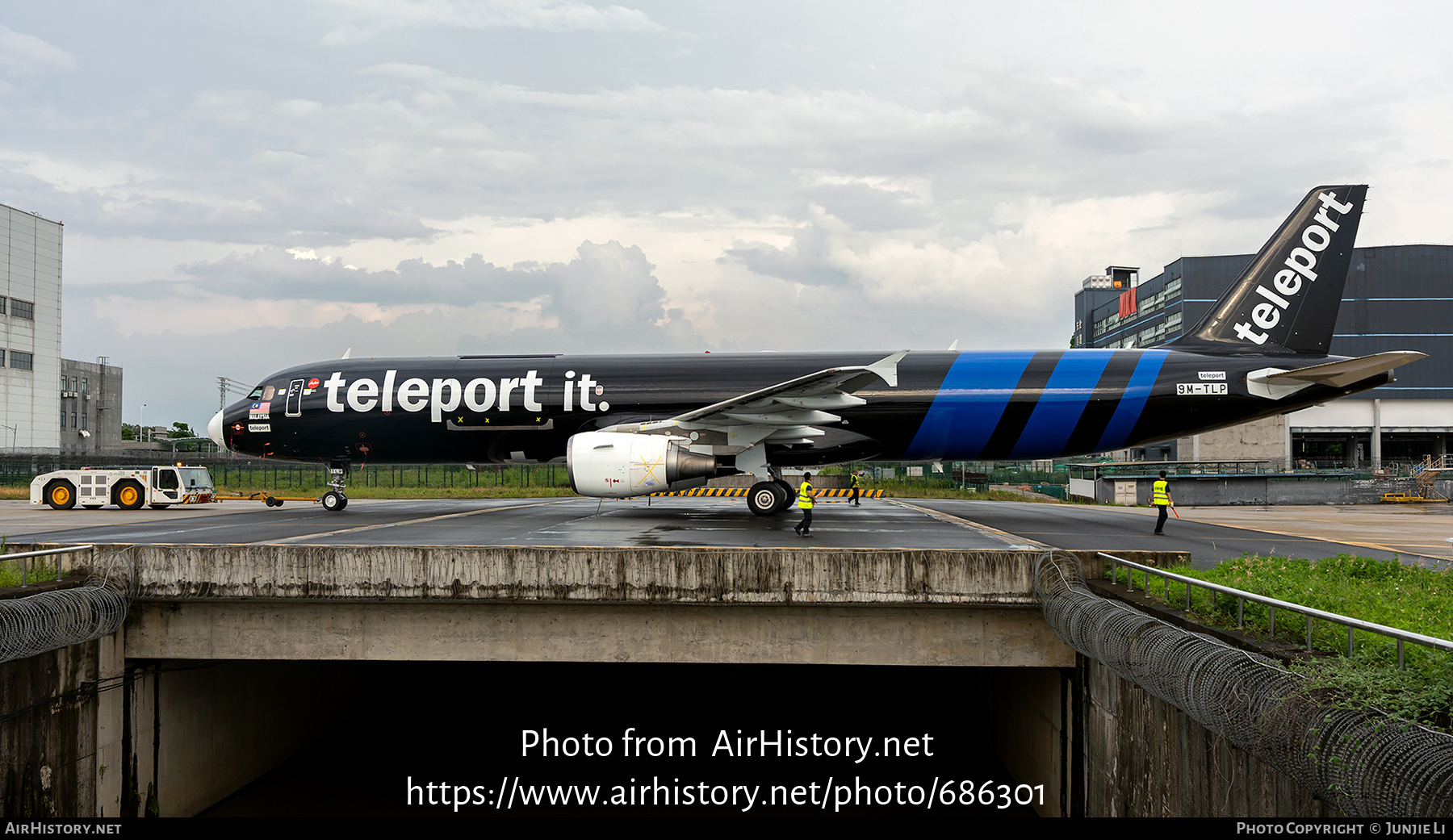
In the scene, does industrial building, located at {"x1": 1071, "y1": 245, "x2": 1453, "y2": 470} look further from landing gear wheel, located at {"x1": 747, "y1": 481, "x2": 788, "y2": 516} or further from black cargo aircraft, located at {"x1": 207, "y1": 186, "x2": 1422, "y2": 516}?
landing gear wheel, located at {"x1": 747, "y1": 481, "x2": 788, "y2": 516}

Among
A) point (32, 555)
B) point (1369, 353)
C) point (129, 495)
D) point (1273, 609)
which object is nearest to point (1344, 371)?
point (1273, 609)

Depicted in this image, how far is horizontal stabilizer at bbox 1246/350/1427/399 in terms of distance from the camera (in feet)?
52.7

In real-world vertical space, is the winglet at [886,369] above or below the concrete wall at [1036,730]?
above

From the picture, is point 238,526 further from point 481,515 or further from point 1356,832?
point 1356,832

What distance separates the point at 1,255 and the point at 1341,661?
93200 mm

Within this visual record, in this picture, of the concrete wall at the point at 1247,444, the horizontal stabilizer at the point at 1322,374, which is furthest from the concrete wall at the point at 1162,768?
the concrete wall at the point at 1247,444

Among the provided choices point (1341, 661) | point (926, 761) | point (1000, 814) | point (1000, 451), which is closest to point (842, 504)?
point (1000, 451)

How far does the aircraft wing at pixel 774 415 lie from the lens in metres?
16.5

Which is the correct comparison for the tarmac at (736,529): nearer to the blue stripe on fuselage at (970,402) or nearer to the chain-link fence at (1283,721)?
the blue stripe on fuselage at (970,402)

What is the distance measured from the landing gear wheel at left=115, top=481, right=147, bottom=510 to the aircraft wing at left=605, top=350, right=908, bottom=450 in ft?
60.5

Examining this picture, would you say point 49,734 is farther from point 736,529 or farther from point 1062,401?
point 1062,401

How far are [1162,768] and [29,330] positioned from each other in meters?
92.9

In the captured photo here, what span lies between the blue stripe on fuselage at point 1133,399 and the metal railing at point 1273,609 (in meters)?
8.61

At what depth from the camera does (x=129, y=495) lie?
85.7 ft
